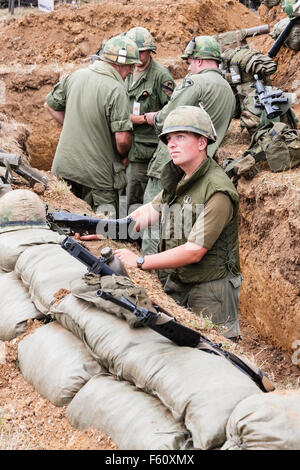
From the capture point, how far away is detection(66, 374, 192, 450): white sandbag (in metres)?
2.79

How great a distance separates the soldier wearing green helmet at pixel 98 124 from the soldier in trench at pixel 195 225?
75.4 inches

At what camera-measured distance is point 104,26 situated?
13773 mm

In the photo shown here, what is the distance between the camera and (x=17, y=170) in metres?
6.29

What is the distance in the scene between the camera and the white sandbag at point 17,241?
183 inches

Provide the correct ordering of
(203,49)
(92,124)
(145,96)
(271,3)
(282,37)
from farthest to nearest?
(271,3) < (282,37) < (145,96) < (203,49) < (92,124)

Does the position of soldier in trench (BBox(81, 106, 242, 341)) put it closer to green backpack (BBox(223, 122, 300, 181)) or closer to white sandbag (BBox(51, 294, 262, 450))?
white sandbag (BBox(51, 294, 262, 450))

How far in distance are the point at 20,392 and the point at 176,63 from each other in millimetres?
10101

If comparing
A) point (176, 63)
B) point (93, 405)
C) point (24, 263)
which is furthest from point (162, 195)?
point (176, 63)

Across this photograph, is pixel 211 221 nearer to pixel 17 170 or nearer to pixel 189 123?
pixel 189 123

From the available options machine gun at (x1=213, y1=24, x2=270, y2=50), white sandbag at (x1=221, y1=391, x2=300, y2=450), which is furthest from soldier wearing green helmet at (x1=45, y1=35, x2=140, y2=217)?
machine gun at (x1=213, y1=24, x2=270, y2=50)

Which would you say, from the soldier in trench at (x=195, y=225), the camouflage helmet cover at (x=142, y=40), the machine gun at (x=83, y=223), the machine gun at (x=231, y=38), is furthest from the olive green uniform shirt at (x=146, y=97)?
the machine gun at (x=231, y=38)

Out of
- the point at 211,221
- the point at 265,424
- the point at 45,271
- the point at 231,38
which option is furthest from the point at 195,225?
the point at 231,38
